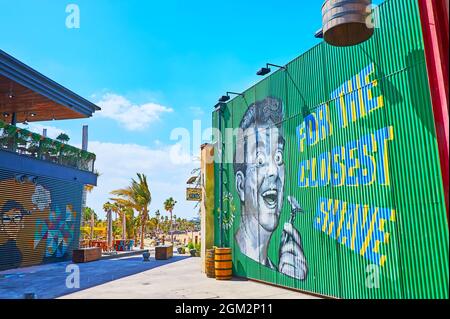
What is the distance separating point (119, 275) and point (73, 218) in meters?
10.6

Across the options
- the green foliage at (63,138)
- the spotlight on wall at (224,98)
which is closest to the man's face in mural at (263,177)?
the spotlight on wall at (224,98)

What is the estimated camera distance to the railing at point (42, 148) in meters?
18.4

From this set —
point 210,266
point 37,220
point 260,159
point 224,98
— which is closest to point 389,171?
point 260,159

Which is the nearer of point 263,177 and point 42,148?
point 263,177

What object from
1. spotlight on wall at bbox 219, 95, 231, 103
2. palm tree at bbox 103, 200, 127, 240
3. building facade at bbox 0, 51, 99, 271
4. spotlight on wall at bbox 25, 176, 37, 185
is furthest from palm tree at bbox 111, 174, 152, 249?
spotlight on wall at bbox 219, 95, 231, 103

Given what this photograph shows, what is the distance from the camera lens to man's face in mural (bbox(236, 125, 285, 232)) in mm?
13359

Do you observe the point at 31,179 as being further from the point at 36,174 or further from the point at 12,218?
the point at 12,218

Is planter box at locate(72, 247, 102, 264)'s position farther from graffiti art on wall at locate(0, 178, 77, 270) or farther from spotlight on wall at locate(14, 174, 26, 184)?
spotlight on wall at locate(14, 174, 26, 184)

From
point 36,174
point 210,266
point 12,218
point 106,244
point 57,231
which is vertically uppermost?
point 36,174

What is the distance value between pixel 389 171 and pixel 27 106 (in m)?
23.9

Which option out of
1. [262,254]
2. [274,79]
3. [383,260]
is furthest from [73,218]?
[383,260]

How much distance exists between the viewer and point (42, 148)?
21.3 metres

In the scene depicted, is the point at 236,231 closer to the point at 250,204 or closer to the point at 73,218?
the point at 250,204
